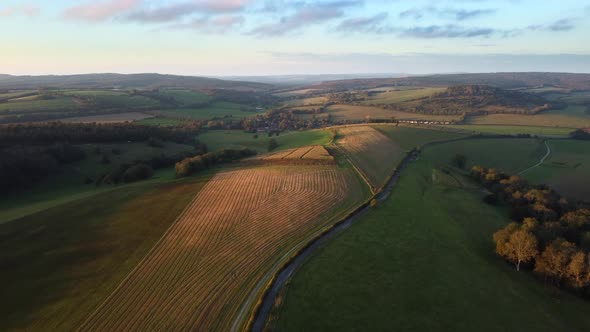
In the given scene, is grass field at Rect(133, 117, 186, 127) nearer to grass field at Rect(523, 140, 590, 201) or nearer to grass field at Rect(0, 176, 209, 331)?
grass field at Rect(0, 176, 209, 331)

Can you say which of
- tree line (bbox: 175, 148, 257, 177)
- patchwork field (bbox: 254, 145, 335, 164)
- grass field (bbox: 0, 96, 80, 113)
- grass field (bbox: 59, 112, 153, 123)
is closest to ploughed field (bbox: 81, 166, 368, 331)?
tree line (bbox: 175, 148, 257, 177)

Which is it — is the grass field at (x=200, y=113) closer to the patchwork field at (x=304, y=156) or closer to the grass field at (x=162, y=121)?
the grass field at (x=162, y=121)

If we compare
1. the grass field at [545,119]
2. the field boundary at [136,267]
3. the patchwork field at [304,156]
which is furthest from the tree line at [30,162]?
the grass field at [545,119]

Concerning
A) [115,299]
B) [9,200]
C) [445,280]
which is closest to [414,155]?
[445,280]

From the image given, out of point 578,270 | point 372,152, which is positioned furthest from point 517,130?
point 578,270

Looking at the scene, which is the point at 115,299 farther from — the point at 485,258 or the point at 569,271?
the point at 569,271

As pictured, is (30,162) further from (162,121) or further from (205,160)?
(162,121)
